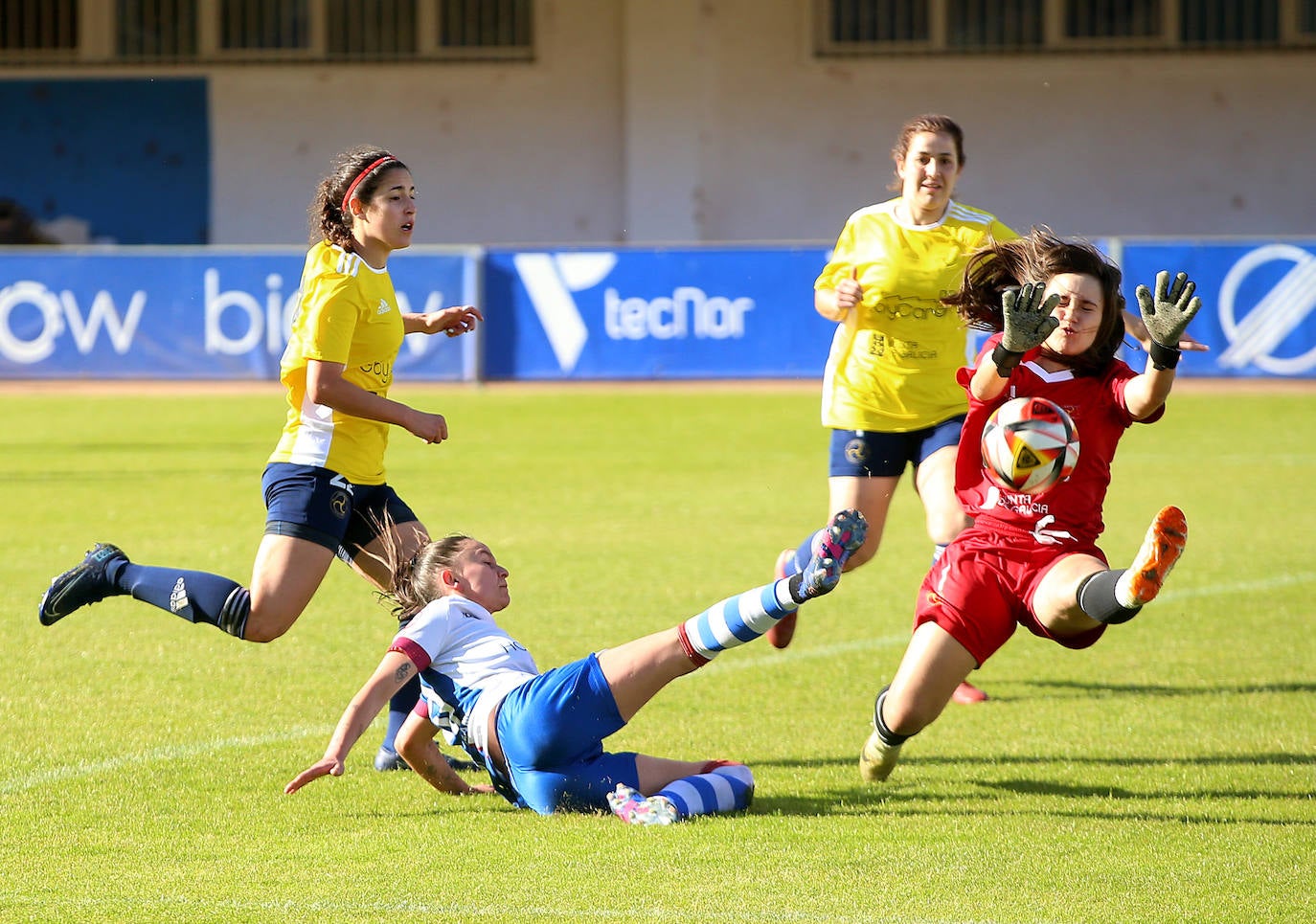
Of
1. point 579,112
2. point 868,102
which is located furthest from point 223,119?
point 868,102

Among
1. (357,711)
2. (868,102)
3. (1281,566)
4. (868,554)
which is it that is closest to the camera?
(357,711)

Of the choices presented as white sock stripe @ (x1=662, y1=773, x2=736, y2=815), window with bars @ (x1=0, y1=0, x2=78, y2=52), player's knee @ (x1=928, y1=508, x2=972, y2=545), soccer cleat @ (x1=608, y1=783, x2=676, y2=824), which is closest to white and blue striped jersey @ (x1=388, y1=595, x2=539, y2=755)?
soccer cleat @ (x1=608, y1=783, x2=676, y2=824)

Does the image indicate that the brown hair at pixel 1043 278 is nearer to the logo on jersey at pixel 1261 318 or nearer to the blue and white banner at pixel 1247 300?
the blue and white banner at pixel 1247 300

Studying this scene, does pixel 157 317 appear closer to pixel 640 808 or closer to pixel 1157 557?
pixel 640 808

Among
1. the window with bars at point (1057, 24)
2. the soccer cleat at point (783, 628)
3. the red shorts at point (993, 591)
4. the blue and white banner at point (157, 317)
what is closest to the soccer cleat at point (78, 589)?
the soccer cleat at point (783, 628)

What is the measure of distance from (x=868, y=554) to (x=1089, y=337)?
5.49ft

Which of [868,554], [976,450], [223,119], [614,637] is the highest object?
[223,119]

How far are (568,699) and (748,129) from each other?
24.7m

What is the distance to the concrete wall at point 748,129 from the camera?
27844 mm

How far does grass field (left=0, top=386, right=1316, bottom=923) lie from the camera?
4.03 metres

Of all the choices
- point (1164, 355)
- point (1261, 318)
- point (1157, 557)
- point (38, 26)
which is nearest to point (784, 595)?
point (1157, 557)

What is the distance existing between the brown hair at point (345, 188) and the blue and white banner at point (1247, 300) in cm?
1441

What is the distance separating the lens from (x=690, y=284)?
19.1 meters

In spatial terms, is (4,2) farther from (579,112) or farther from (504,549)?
(504,549)
